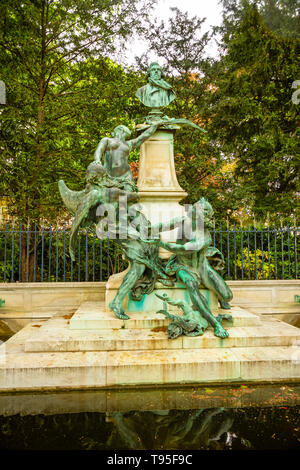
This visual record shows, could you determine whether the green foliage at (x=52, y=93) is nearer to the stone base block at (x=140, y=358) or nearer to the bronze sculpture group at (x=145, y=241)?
the bronze sculpture group at (x=145, y=241)

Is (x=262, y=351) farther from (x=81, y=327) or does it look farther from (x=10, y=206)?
(x=10, y=206)

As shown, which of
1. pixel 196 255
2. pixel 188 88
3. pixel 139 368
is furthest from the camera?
pixel 188 88

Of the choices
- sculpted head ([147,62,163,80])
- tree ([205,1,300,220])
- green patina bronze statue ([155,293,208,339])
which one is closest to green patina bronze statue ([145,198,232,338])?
green patina bronze statue ([155,293,208,339])

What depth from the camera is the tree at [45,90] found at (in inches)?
336

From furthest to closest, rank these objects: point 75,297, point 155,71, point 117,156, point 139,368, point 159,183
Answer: point 75,297
point 155,71
point 159,183
point 117,156
point 139,368

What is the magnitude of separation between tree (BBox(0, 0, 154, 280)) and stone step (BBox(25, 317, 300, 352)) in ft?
16.4

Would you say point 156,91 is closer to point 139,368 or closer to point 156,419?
point 139,368

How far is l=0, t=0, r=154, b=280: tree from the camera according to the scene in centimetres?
855

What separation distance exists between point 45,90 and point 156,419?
901cm

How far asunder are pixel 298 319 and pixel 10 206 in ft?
23.8

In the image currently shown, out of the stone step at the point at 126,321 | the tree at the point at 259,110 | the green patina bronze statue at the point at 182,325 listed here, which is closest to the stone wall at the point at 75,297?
the stone step at the point at 126,321

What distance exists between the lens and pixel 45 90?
9.31 m

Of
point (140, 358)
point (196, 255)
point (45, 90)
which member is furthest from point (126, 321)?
point (45, 90)

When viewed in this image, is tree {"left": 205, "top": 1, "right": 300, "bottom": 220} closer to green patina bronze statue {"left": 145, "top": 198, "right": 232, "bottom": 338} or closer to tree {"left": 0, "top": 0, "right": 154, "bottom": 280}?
tree {"left": 0, "top": 0, "right": 154, "bottom": 280}
